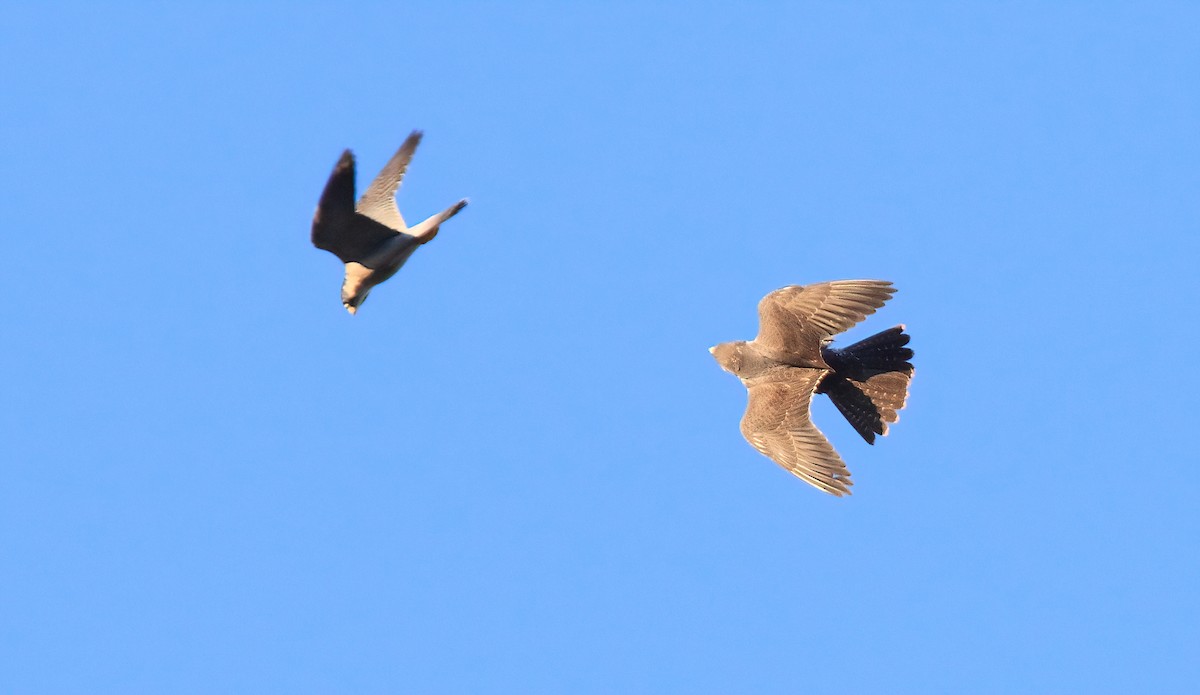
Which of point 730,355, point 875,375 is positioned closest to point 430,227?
point 730,355

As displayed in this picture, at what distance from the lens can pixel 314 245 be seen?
1639cm

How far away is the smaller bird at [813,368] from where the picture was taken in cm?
1805

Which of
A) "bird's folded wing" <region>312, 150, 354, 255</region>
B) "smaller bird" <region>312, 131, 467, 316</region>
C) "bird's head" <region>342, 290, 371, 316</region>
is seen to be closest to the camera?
"bird's folded wing" <region>312, 150, 354, 255</region>

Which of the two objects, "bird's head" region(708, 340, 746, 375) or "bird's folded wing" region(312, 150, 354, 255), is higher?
"bird's head" region(708, 340, 746, 375)

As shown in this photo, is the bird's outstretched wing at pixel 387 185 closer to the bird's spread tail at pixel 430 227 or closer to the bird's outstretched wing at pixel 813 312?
the bird's spread tail at pixel 430 227

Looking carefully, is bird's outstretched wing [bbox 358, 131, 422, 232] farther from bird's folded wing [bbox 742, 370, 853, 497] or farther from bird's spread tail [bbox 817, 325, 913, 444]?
bird's spread tail [bbox 817, 325, 913, 444]

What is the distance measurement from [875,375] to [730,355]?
1525 mm

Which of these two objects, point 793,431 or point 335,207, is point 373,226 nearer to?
point 335,207

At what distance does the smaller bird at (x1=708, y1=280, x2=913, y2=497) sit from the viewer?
1805cm

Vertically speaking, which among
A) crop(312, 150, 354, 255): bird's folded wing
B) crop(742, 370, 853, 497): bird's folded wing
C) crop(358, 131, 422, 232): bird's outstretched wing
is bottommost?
crop(742, 370, 853, 497): bird's folded wing

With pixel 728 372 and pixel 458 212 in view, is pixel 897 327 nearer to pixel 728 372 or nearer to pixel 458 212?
pixel 728 372

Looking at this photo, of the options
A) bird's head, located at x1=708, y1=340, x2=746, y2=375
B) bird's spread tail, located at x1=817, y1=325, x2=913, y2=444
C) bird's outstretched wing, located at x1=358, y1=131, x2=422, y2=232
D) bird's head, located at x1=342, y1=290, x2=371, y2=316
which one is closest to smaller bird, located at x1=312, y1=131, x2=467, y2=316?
bird's outstretched wing, located at x1=358, y1=131, x2=422, y2=232

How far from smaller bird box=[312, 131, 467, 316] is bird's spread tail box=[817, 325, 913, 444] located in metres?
4.59

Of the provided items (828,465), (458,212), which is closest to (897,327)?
(828,465)
